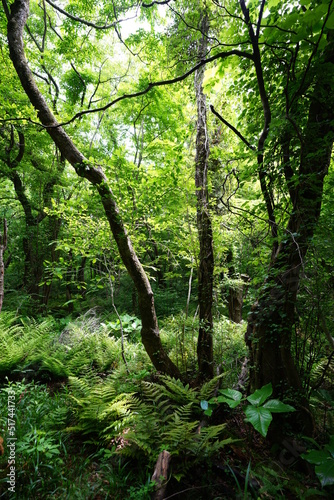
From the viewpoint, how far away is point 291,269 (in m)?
1.96

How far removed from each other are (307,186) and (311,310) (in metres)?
1.16

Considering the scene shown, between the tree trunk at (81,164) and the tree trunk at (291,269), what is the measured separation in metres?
1.40

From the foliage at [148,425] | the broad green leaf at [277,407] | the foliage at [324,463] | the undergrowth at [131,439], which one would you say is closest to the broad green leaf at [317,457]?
the foliage at [324,463]

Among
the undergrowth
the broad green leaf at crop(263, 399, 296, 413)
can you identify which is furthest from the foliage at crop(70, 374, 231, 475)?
the broad green leaf at crop(263, 399, 296, 413)

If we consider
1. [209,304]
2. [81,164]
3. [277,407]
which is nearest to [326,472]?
[277,407]

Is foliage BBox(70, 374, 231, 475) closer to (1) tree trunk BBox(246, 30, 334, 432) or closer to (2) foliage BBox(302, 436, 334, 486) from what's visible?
(2) foliage BBox(302, 436, 334, 486)

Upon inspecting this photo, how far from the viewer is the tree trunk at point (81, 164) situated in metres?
2.72

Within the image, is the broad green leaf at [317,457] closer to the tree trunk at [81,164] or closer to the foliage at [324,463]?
the foliage at [324,463]

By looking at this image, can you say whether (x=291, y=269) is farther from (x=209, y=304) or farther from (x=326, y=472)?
(x=326, y=472)

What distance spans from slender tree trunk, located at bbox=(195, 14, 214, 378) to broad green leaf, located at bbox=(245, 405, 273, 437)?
119cm

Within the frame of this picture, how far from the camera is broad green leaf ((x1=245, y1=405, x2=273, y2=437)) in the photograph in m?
1.72

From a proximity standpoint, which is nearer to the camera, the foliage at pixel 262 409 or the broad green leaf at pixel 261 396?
the foliage at pixel 262 409

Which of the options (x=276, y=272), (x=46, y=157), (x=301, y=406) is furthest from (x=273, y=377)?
(x=46, y=157)

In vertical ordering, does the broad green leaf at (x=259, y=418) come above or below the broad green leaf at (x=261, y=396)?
below
